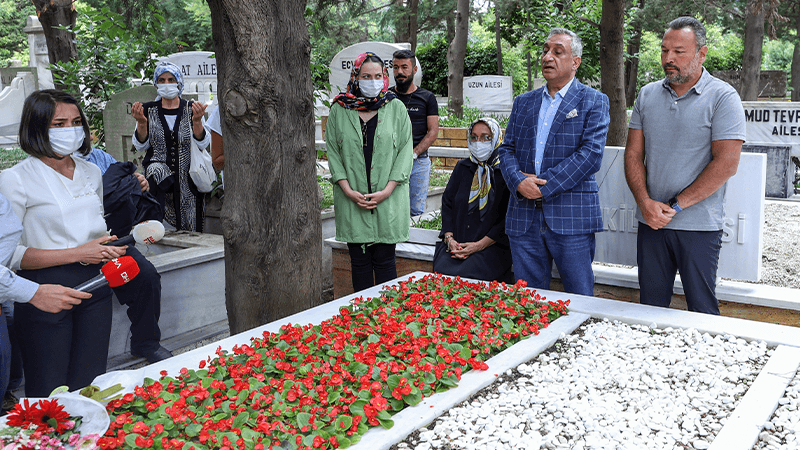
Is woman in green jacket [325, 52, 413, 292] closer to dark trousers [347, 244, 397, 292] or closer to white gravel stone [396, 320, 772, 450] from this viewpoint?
dark trousers [347, 244, 397, 292]

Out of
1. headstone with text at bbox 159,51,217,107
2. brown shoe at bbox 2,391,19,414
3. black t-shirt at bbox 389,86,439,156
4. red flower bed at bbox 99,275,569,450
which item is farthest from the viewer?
headstone with text at bbox 159,51,217,107

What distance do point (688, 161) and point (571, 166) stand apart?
0.61m

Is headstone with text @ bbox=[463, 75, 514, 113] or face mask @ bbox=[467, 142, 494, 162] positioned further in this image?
headstone with text @ bbox=[463, 75, 514, 113]

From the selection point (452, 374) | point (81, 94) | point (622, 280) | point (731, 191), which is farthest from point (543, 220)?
point (81, 94)

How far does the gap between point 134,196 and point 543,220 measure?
2608 mm

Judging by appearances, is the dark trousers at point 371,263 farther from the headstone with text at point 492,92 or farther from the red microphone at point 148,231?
the headstone with text at point 492,92

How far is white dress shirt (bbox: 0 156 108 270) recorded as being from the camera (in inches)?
125

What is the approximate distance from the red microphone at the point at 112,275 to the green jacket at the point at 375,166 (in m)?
1.49

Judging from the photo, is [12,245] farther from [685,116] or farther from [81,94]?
[81,94]

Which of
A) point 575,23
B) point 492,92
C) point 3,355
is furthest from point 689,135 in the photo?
point 492,92

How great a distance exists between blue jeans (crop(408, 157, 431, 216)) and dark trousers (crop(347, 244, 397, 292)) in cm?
146

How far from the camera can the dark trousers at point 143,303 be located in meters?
4.12

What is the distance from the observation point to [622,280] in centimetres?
438

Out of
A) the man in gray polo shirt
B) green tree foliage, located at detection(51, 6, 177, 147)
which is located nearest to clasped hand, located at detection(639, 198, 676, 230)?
the man in gray polo shirt
